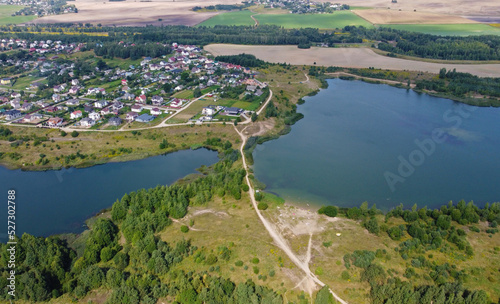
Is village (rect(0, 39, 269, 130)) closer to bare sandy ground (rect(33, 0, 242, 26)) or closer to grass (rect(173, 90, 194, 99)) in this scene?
grass (rect(173, 90, 194, 99))

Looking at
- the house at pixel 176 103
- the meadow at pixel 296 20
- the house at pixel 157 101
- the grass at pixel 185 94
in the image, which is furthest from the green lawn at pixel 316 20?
the house at pixel 157 101

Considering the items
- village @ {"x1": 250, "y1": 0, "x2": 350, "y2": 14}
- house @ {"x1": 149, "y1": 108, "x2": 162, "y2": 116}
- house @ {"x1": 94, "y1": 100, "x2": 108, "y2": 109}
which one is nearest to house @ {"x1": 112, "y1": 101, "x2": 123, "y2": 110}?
house @ {"x1": 94, "y1": 100, "x2": 108, "y2": 109}

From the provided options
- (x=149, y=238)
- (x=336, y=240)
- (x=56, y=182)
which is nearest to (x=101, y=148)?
(x=56, y=182)

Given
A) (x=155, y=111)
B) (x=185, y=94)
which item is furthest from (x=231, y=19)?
(x=155, y=111)

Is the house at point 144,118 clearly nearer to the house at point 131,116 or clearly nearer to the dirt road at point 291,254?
the house at point 131,116

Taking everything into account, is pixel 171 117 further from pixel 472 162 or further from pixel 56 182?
pixel 472 162

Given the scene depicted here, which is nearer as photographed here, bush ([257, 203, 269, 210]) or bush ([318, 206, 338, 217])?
bush ([318, 206, 338, 217])

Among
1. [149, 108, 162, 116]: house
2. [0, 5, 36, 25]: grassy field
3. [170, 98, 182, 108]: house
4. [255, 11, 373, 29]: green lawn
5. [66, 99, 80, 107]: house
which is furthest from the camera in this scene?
[0, 5, 36, 25]: grassy field
